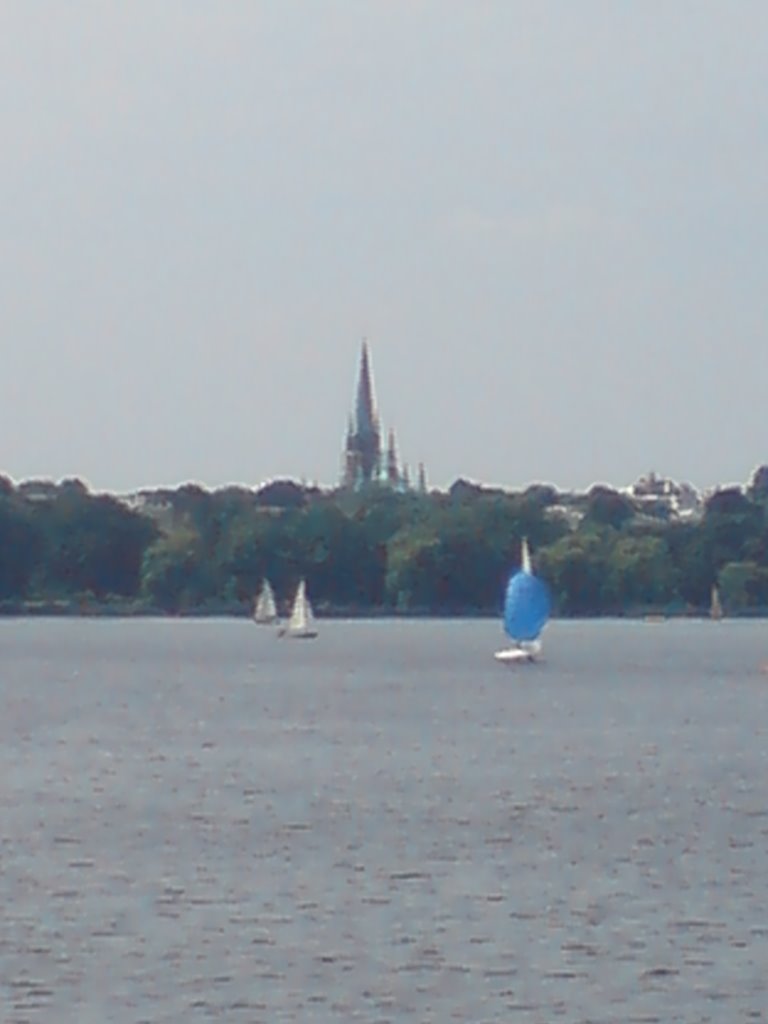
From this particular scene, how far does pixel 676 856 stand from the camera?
43.9 m

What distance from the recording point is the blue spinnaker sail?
106 metres

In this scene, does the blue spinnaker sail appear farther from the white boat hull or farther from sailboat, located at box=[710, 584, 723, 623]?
sailboat, located at box=[710, 584, 723, 623]

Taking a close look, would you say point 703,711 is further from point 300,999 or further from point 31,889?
point 300,999

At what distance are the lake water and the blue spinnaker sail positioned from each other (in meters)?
19.8

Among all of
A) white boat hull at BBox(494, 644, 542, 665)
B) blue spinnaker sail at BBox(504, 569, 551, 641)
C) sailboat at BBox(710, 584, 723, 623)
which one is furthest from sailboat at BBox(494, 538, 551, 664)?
sailboat at BBox(710, 584, 723, 623)

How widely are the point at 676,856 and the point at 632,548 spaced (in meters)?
154

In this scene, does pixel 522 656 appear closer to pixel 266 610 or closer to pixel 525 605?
pixel 525 605

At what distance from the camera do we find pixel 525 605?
106 meters

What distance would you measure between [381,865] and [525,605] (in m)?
64.5

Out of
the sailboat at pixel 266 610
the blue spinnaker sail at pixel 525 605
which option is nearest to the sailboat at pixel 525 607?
the blue spinnaker sail at pixel 525 605

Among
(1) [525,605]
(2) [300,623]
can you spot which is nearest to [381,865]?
(1) [525,605]

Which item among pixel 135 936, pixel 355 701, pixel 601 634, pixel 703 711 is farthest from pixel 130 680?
pixel 601 634

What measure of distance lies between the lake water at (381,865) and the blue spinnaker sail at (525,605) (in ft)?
65.0

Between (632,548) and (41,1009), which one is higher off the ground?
(632,548)
